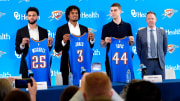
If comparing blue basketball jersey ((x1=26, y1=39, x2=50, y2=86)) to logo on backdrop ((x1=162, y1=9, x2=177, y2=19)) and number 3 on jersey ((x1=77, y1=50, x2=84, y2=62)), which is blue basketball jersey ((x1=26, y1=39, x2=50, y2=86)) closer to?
number 3 on jersey ((x1=77, y1=50, x2=84, y2=62))

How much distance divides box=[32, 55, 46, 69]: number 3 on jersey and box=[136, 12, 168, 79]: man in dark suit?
1638 mm

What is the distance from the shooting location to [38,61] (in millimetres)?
4738

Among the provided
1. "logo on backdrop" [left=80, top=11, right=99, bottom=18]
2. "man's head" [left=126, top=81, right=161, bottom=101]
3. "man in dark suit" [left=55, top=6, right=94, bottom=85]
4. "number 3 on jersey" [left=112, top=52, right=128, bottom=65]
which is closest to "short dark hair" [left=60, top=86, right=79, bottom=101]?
"man's head" [left=126, top=81, right=161, bottom=101]

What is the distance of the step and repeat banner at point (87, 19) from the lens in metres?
6.04

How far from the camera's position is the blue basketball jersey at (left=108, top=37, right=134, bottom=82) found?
16.4 feet

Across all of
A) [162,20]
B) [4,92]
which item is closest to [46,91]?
[4,92]

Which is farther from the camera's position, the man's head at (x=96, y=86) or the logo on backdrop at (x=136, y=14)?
A: the logo on backdrop at (x=136, y=14)

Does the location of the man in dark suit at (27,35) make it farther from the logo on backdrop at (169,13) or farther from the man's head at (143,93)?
the man's head at (143,93)

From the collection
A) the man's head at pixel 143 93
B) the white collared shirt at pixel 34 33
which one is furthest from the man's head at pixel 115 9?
the man's head at pixel 143 93

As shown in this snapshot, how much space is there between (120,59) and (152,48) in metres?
0.62

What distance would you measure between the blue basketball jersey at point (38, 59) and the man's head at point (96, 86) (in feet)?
9.21

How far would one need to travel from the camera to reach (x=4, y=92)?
90.0 inches

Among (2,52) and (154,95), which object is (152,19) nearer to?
(2,52)

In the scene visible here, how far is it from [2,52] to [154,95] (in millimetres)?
4662
